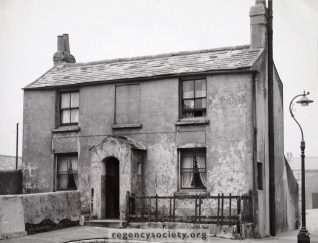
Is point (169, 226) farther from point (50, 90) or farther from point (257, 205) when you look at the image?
point (50, 90)

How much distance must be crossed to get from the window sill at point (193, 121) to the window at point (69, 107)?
5.00m

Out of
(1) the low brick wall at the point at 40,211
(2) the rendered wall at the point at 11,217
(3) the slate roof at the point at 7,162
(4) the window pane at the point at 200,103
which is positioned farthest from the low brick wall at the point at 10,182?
(3) the slate roof at the point at 7,162

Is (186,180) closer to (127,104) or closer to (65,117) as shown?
(127,104)

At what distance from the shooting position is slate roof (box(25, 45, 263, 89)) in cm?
2055

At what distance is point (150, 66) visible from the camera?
73.3 feet

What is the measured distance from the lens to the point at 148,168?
2078 cm

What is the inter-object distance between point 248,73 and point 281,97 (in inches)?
280

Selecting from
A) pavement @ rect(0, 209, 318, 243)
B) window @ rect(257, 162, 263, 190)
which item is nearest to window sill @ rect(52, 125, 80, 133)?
pavement @ rect(0, 209, 318, 243)

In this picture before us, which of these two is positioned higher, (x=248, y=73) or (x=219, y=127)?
(x=248, y=73)

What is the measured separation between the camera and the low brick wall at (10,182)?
22.6m

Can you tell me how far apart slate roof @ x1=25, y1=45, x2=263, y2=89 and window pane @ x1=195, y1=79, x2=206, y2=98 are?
52 centimetres

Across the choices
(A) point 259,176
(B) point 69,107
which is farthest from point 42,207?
(A) point 259,176

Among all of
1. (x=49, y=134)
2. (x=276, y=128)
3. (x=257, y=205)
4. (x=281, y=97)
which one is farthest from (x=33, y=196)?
(x=281, y=97)

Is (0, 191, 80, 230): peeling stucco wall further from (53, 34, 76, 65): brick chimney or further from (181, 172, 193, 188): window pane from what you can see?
(53, 34, 76, 65): brick chimney
